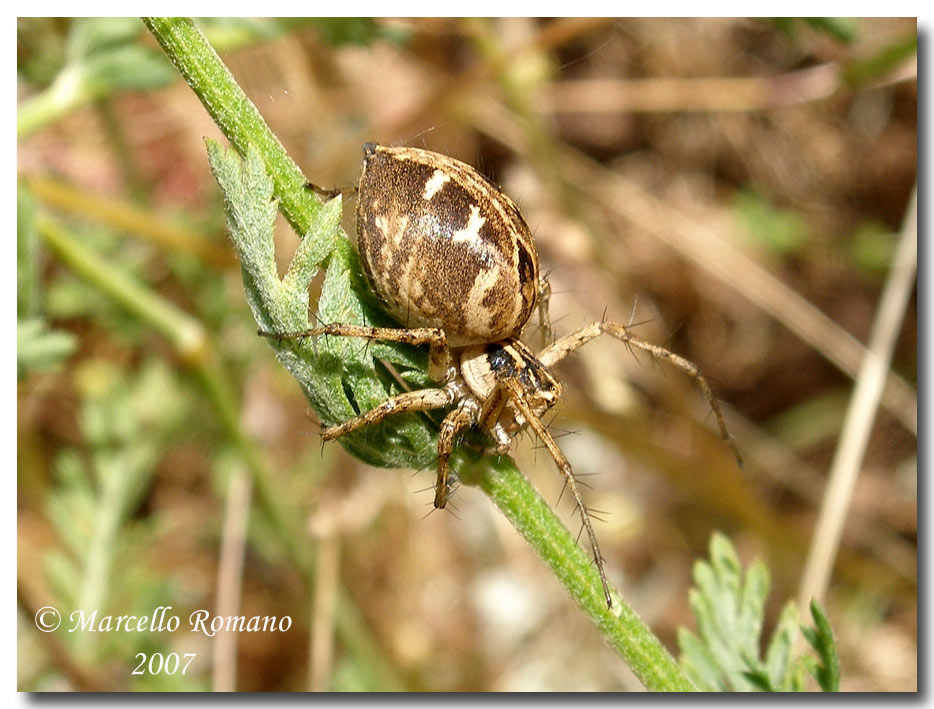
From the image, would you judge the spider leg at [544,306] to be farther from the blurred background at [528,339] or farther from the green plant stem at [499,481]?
the green plant stem at [499,481]

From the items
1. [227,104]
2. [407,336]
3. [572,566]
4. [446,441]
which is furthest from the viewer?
[407,336]

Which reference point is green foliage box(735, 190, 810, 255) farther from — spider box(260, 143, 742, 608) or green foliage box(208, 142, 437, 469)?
green foliage box(208, 142, 437, 469)

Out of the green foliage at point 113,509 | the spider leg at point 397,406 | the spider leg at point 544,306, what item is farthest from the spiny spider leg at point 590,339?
the green foliage at point 113,509

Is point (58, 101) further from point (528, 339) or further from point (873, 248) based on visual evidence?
point (873, 248)

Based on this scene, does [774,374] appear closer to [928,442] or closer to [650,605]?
[650,605]

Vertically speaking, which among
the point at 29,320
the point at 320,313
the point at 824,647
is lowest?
the point at 824,647

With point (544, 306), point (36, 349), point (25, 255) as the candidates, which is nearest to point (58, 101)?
point (25, 255)

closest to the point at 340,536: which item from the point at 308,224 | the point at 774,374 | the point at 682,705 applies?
the point at 682,705
